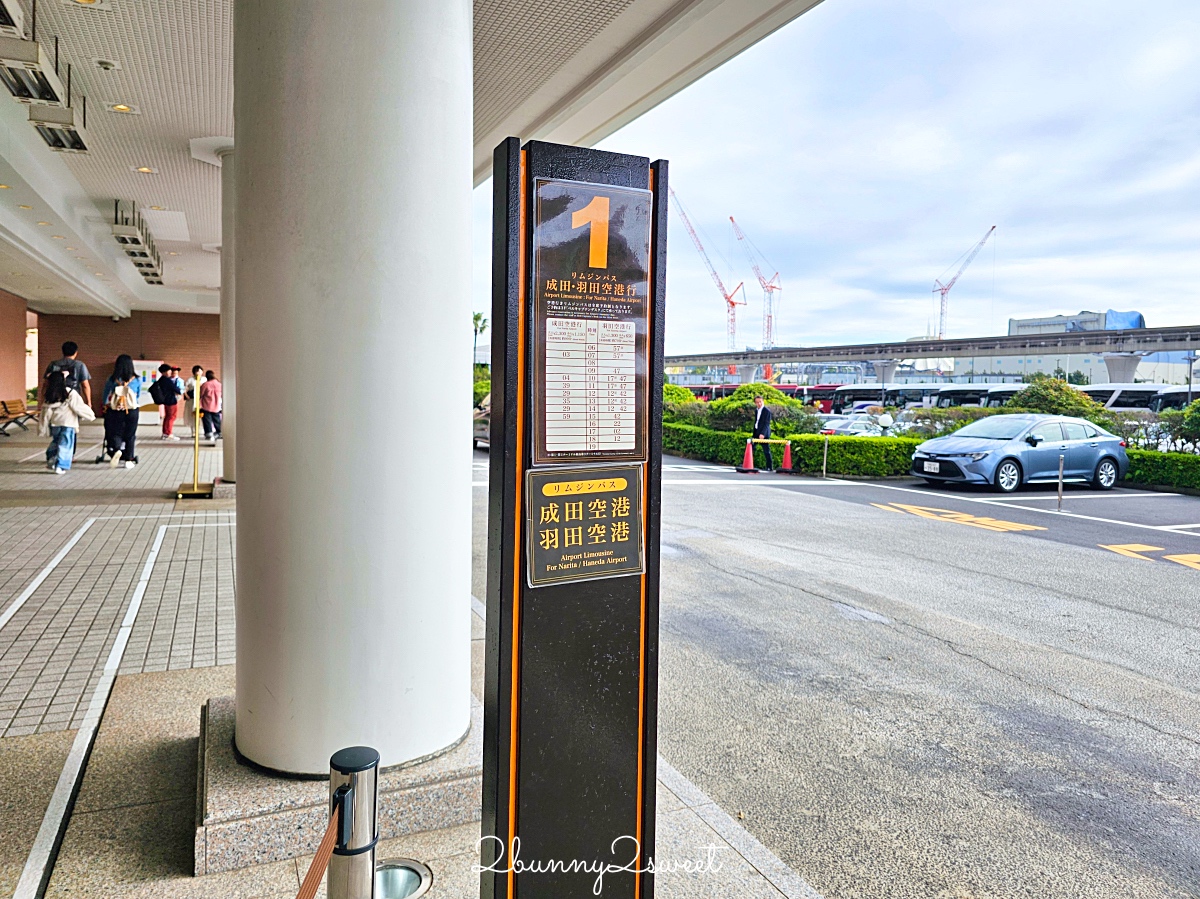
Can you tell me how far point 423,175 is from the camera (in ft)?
8.57

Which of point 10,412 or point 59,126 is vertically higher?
point 59,126

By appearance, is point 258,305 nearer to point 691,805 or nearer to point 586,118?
point 691,805

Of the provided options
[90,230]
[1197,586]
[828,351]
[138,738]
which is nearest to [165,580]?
[138,738]

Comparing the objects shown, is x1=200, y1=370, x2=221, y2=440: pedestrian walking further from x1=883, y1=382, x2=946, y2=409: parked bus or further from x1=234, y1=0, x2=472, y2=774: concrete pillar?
x1=883, y1=382, x2=946, y2=409: parked bus

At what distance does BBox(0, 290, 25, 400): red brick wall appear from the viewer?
20.9 metres

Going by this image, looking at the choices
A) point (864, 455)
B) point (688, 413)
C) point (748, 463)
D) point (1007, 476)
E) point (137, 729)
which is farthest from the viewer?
point (688, 413)

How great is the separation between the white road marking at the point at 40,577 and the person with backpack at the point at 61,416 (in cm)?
444

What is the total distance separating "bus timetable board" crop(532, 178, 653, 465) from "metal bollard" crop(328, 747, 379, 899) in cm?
76

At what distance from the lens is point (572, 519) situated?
2.05 metres

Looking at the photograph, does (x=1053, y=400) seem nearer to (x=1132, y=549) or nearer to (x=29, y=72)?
(x=1132, y=549)

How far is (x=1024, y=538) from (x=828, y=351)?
44.6 meters

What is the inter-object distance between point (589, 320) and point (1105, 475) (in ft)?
52.4

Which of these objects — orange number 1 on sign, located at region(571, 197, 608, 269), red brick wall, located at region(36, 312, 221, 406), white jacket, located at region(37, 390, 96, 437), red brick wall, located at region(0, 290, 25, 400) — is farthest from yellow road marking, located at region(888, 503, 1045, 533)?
red brick wall, located at region(36, 312, 221, 406)

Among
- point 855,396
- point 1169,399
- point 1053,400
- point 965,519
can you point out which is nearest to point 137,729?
point 965,519
